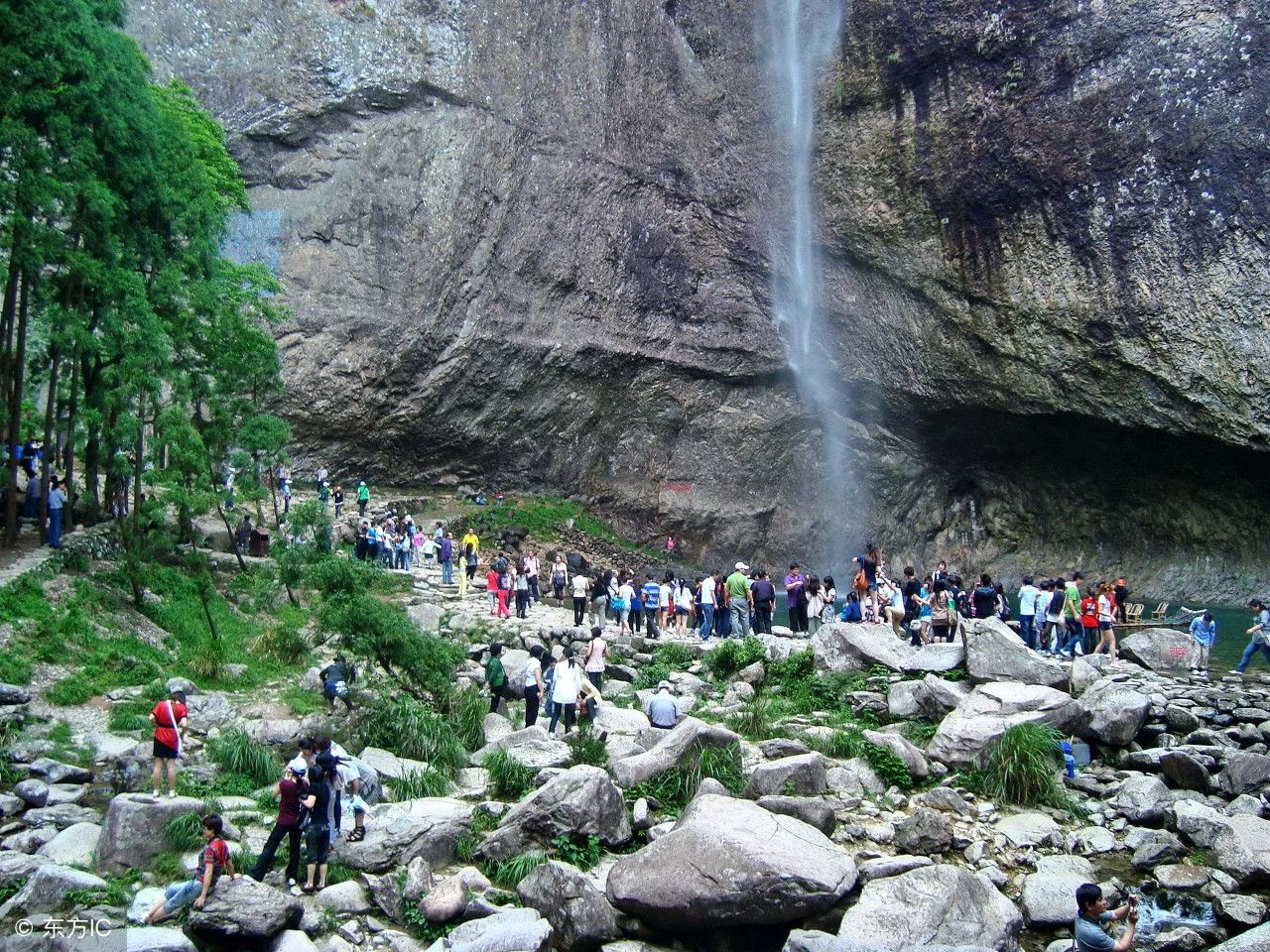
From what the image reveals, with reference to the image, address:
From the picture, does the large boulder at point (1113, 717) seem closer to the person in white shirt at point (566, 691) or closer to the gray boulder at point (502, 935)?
the person in white shirt at point (566, 691)

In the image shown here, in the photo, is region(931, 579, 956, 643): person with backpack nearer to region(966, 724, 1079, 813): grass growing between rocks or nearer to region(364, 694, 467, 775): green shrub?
region(966, 724, 1079, 813): grass growing between rocks

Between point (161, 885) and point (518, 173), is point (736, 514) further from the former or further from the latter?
point (161, 885)

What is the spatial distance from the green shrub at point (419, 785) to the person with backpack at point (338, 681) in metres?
2.46

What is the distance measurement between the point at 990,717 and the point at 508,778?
6019 millimetres

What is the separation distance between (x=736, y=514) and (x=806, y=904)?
27.4 m

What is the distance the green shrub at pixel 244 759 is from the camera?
1170 cm

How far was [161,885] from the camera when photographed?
30.2ft

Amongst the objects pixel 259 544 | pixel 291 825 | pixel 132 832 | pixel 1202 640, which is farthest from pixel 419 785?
pixel 1202 640

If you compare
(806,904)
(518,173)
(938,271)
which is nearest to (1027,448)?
(938,271)

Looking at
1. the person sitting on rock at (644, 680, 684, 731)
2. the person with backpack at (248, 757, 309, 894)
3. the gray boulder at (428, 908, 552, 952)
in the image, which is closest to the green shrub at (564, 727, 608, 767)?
the person sitting on rock at (644, 680, 684, 731)

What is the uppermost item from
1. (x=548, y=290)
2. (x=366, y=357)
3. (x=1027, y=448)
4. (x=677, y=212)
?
(x=677, y=212)

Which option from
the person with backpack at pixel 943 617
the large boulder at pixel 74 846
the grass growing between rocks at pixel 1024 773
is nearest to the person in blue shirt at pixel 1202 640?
the person with backpack at pixel 943 617

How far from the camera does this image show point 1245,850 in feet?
35.7

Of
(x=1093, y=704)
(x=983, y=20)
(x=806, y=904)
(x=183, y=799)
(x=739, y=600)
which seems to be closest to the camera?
(x=806, y=904)
